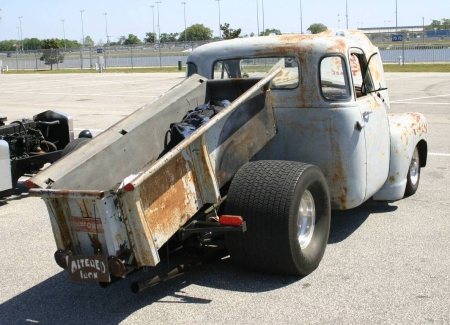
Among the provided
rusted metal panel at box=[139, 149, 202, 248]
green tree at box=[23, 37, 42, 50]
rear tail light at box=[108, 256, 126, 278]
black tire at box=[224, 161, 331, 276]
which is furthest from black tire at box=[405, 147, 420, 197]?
green tree at box=[23, 37, 42, 50]

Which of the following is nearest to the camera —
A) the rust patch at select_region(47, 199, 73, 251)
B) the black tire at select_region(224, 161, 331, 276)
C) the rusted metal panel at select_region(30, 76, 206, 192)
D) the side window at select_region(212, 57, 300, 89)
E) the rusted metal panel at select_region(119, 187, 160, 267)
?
the rusted metal panel at select_region(119, 187, 160, 267)

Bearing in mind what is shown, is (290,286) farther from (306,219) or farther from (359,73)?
(359,73)

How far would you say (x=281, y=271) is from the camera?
474cm

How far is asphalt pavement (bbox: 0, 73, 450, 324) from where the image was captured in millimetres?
4281

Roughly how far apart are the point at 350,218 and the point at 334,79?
5.24 feet

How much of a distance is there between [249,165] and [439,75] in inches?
971

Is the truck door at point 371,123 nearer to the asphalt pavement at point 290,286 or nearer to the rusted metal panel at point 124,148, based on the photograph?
the asphalt pavement at point 290,286

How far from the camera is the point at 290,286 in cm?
471

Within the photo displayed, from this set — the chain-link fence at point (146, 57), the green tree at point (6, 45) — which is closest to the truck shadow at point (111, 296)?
the chain-link fence at point (146, 57)

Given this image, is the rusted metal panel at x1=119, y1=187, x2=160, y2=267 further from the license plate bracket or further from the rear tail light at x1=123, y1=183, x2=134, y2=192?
the license plate bracket

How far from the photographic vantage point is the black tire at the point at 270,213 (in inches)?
177

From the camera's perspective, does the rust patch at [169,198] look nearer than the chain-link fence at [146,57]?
Yes

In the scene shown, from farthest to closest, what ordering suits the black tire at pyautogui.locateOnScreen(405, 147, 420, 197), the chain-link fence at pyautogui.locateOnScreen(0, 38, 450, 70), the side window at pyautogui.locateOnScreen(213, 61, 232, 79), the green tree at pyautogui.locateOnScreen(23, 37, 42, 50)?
the green tree at pyautogui.locateOnScreen(23, 37, 42, 50), the chain-link fence at pyautogui.locateOnScreen(0, 38, 450, 70), the black tire at pyautogui.locateOnScreen(405, 147, 420, 197), the side window at pyautogui.locateOnScreen(213, 61, 232, 79)

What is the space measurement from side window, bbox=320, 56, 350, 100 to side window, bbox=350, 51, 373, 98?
0.39 meters
